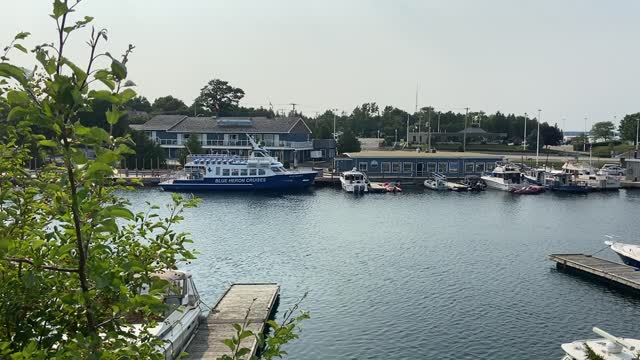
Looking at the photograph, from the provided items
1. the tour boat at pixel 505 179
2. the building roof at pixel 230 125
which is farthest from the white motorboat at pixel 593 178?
the building roof at pixel 230 125

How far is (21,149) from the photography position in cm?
593

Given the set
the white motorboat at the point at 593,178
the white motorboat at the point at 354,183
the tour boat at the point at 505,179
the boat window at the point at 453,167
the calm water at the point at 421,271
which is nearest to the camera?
the calm water at the point at 421,271

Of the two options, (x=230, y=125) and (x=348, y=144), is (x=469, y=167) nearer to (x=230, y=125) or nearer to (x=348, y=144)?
(x=348, y=144)

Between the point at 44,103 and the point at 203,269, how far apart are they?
29.7 m

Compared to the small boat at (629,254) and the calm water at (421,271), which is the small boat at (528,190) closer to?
the calm water at (421,271)

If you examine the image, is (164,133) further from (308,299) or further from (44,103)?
(44,103)

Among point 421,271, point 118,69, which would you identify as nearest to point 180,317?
point 421,271

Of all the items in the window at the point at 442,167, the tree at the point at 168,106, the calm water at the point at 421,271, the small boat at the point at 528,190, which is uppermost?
the tree at the point at 168,106

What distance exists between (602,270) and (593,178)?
5174 centimetres

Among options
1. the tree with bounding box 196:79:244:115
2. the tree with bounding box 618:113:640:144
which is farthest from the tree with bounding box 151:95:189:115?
the tree with bounding box 618:113:640:144

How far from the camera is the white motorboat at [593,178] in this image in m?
75.9

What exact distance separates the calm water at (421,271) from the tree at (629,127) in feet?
234

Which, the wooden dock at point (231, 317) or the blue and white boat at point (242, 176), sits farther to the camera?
the blue and white boat at point (242, 176)

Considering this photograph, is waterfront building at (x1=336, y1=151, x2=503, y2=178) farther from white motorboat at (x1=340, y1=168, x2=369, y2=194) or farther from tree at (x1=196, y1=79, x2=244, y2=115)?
tree at (x1=196, y1=79, x2=244, y2=115)
